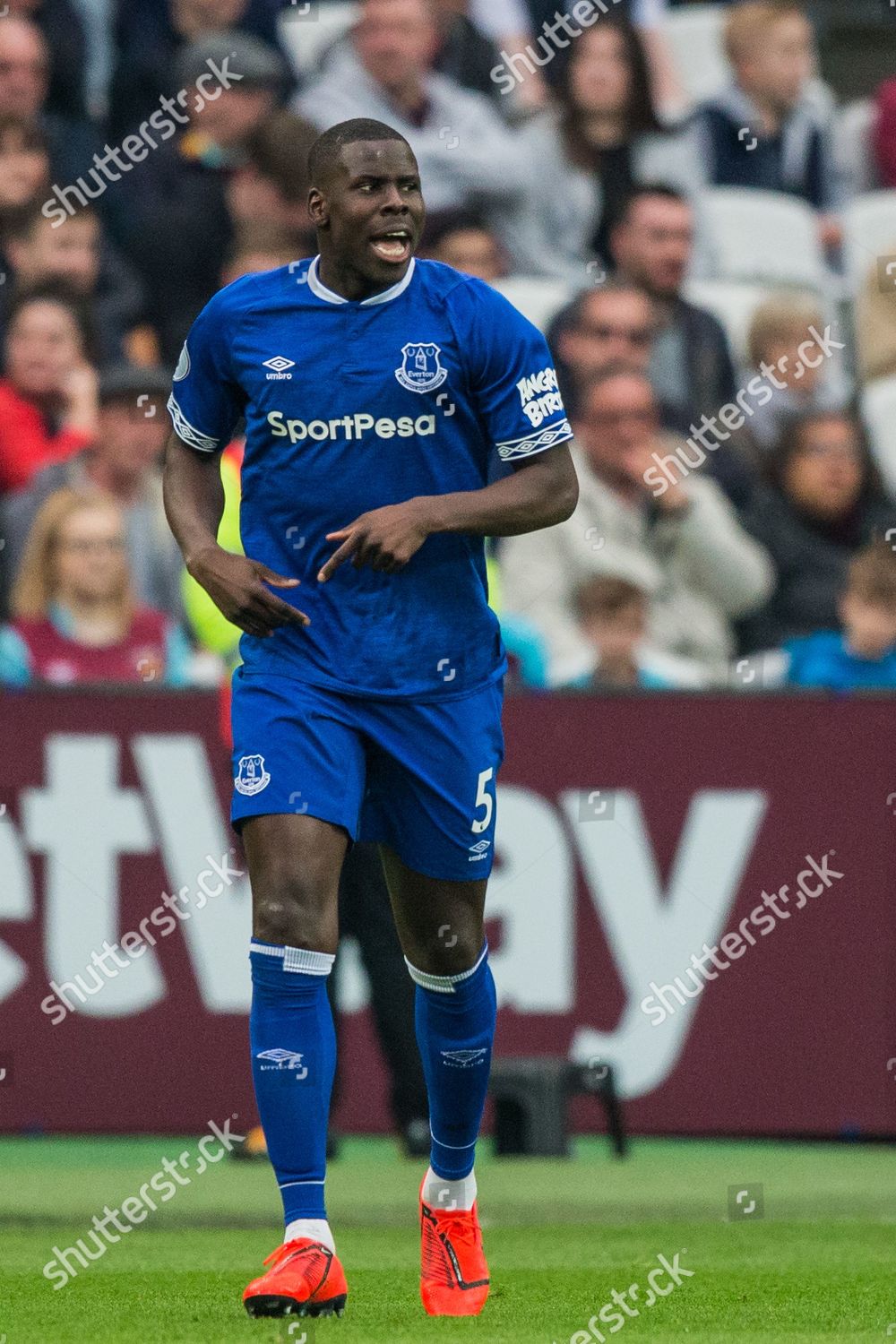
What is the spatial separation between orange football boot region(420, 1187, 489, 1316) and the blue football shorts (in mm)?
779

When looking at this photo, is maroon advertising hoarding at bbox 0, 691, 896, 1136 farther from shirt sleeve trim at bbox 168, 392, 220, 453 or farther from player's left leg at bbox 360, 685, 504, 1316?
shirt sleeve trim at bbox 168, 392, 220, 453

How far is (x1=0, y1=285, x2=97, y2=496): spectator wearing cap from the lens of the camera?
10250 mm

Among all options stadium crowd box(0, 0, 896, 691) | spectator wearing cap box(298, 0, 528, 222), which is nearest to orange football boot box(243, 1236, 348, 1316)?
stadium crowd box(0, 0, 896, 691)

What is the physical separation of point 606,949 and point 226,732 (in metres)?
1.70

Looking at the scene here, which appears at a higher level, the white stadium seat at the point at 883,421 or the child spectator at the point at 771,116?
the child spectator at the point at 771,116

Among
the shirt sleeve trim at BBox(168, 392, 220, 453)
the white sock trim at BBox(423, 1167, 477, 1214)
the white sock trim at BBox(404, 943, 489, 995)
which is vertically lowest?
the white sock trim at BBox(423, 1167, 477, 1214)

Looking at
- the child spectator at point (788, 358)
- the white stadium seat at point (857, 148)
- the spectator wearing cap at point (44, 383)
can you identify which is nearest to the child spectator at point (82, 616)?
the spectator wearing cap at point (44, 383)

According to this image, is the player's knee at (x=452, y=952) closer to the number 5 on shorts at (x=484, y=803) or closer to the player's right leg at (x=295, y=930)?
the number 5 on shorts at (x=484, y=803)

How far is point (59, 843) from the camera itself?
866 centimetres

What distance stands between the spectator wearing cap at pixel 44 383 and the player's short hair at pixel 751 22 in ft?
12.3

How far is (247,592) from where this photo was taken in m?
4.90

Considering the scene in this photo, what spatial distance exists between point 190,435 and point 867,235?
774cm

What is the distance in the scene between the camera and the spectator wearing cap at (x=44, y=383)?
1025cm

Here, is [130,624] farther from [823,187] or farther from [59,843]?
[823,187]
